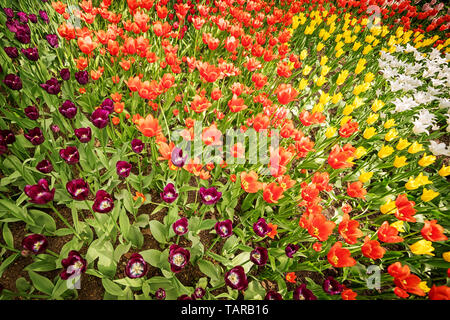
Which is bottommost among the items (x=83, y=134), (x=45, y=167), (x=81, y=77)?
→ (x=45, y=167)

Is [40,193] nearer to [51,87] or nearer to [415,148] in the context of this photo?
[51,87]

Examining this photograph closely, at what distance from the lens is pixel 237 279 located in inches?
62.1

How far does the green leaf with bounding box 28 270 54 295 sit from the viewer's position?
1.54 m

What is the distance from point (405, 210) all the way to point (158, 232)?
2112 mm

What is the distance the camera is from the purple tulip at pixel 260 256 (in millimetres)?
1642

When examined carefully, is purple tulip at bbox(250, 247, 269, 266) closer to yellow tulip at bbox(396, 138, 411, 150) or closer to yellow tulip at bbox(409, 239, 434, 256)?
yellow tulip at bbox(409, 239, 434, 256)

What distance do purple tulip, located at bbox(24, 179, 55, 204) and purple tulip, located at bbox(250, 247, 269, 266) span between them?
1419mm

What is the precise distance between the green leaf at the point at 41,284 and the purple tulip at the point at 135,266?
1.96 feet

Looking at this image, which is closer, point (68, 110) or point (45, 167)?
point (45, 167)

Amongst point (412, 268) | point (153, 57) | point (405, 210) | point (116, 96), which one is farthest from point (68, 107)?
point (412, 268)

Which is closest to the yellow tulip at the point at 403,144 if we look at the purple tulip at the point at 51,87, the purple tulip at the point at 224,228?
the purple tulip at the point at 224,228

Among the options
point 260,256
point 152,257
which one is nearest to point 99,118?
point 152,257

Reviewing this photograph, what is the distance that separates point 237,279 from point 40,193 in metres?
1.43

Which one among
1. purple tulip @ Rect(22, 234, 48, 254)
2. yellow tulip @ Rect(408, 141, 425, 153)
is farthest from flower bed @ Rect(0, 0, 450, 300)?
yellow tulip @ Rect(408, 141, 425, 153)
